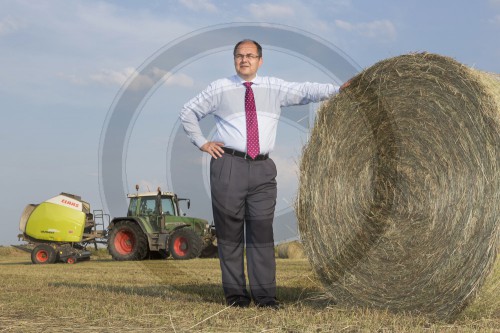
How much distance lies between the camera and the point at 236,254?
6.11m

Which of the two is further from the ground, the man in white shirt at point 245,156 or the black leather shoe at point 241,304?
the man in white shirt at point 245,156

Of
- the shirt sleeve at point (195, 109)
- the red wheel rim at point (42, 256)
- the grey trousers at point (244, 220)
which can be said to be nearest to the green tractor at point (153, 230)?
the red wheel rim at point (42, 256)

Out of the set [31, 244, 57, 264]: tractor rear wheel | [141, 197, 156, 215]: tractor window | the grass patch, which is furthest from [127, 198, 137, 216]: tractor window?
the grass patch

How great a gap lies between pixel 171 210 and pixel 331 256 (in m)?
12.8

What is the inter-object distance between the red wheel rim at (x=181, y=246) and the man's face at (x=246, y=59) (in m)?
12.0

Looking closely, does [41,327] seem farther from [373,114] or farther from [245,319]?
[373,114]

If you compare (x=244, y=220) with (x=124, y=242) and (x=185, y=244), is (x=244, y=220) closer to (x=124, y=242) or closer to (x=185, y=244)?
(x=185, y=244)

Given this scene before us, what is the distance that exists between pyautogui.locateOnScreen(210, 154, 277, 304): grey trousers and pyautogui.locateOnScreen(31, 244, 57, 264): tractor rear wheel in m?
13.7

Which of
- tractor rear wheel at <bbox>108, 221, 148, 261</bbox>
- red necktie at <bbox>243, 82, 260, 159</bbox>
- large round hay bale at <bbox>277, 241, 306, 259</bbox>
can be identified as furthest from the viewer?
large round hay bale at <bbox>277, 241, 306, 259</bbox>

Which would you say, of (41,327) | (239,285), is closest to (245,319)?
(239,285)

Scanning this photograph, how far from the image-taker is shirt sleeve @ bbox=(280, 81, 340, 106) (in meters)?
6.03

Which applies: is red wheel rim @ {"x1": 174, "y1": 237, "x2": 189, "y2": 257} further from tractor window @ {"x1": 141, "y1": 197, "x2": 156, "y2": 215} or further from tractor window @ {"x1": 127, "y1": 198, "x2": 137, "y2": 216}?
tractor window @ {"x1": 127, "y1": 198, "x2": 137, "y2": 216}

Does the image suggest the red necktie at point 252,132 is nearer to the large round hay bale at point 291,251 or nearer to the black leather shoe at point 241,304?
the black leather shoe at point 241,304

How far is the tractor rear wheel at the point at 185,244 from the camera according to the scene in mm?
17203
